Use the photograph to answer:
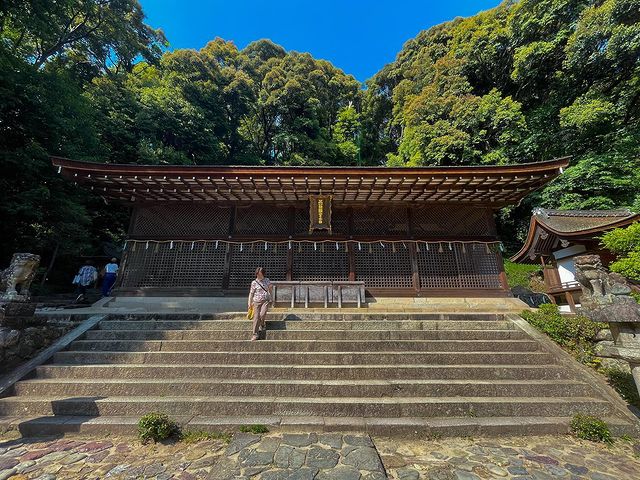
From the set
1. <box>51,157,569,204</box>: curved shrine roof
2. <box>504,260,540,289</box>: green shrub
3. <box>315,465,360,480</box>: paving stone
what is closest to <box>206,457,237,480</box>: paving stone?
<box>315,465,360,480</box>: paving stone

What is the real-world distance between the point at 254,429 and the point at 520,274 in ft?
66.9

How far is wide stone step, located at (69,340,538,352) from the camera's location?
6.24m

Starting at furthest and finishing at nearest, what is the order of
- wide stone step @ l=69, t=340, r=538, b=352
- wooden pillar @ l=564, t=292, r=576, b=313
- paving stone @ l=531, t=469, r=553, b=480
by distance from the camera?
1. wooden pillar @ l=564, t=292, r=576, b=313
2. wide stone step @ l=69, t=340, r=538, b=352
3. paving stone @ l=531, t=469, r=553, b=480

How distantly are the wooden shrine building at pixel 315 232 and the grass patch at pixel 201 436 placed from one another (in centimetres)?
586

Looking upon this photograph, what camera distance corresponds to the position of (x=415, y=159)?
20594 mm

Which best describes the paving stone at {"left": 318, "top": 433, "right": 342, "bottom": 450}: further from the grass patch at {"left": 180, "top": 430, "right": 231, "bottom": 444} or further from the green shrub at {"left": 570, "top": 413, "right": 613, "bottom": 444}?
the green shrub at {"left": 570, "top": 413, "right": 613, "bottom": 444}

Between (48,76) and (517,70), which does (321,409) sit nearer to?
(48,76)

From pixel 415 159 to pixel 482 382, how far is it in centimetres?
1816

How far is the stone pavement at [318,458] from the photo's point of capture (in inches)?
131

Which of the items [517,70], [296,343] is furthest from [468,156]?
[296,343]

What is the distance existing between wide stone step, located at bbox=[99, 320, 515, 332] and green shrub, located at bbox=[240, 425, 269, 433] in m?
2.88

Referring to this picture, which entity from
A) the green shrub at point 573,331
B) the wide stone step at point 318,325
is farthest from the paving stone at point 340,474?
the green shrub at point 573,331

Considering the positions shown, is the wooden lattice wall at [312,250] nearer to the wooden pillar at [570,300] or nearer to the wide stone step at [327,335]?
the wide stone step at [327,335]

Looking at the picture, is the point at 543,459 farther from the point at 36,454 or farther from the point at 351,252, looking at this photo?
the point at 351,252
